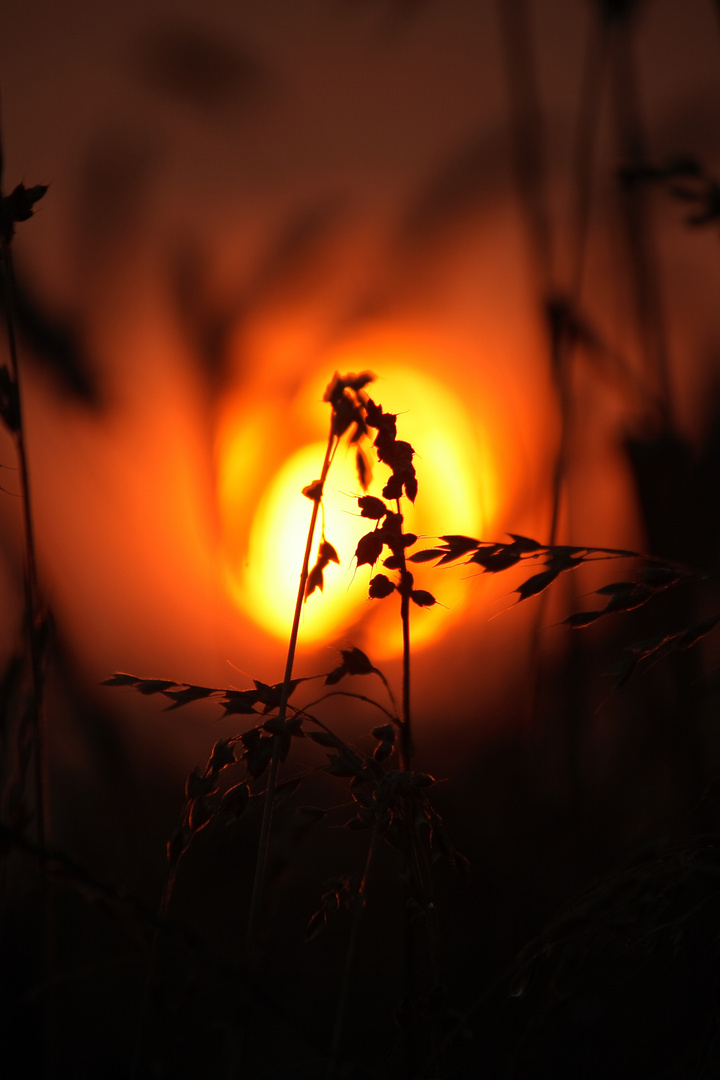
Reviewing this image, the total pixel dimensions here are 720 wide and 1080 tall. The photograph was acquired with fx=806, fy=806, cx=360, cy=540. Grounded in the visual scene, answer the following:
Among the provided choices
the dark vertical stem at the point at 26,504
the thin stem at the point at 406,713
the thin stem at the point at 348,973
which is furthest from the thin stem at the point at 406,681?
the dark vertical stem at the point at 26,504

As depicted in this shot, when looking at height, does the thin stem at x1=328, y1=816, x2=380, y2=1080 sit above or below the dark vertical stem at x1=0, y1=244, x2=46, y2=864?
below

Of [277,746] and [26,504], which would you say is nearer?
[277,746]

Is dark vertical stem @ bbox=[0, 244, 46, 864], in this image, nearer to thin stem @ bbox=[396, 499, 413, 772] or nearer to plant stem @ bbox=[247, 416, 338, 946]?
plant stem @ bbox=[247, 416, 338, 946]

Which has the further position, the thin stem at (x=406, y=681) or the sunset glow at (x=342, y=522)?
the sunset glow at (x=342, y=522)

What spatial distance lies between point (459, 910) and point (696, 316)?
49.0 inches

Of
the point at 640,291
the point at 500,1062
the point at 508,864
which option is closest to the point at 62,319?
the point at 640,291

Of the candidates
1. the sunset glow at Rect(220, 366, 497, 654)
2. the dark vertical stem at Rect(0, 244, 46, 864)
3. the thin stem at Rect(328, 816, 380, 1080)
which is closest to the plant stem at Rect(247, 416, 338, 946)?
the thin stem at Rect(328, 816, 380, 1080)

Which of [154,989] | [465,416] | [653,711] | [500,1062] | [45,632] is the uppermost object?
[465,416]

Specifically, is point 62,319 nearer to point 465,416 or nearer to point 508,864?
point 465,416

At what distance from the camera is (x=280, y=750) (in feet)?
2.54

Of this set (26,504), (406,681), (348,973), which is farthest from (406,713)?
(26,504)

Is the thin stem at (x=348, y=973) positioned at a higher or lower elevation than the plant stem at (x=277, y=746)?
lower

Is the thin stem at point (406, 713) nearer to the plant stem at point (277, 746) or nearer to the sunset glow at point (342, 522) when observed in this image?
the plant stem at point (277, 746)

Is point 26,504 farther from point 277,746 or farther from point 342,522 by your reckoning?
point 342,522
